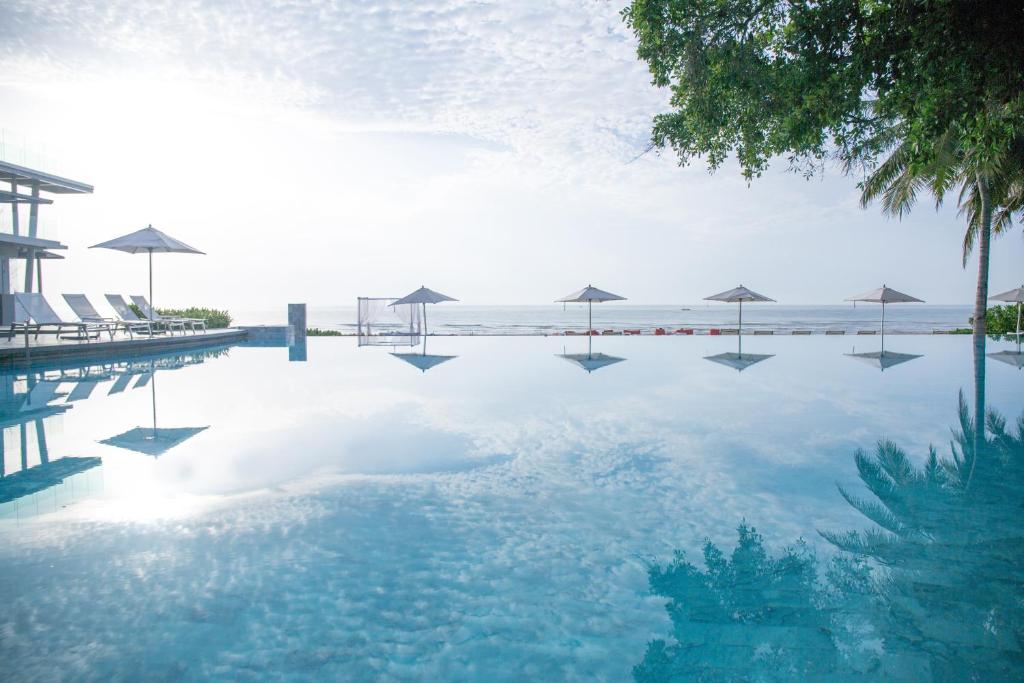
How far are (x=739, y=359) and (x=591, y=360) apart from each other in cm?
383

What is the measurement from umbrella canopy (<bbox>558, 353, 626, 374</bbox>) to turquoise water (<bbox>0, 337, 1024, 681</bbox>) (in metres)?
5.31

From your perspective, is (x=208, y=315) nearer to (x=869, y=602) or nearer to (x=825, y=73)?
(x=825, y=73)

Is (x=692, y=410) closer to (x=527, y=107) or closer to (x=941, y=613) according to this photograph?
(x=941, y=613)

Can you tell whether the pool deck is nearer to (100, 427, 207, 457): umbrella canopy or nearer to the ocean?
the ocean

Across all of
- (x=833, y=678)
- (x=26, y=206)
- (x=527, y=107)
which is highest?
(x=527, y=107)

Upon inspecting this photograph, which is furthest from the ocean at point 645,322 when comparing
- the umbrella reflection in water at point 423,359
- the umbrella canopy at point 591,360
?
the umbrella canopy at point 591,360

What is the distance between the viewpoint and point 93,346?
49.1 feet

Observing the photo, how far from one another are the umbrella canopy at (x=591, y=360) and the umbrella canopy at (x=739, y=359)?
251cm

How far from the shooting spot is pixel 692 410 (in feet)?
28.4

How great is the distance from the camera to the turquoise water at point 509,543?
2.69 metres

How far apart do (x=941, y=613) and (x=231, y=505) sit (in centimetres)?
453

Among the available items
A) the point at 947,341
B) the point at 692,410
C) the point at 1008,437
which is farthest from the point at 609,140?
the point at 947,341

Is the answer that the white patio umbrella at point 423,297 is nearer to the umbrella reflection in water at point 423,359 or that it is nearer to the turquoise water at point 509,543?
the umbrella reflection in water at point 423,359

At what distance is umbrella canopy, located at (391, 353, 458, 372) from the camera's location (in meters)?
14.5
